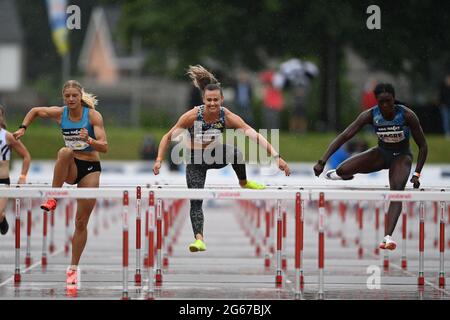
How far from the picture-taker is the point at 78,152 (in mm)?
13484

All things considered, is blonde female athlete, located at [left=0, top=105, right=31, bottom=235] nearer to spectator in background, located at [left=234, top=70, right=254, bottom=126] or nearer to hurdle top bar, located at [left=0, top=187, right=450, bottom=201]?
hurdle top bar, located at [left=0, top=187, right=450, bottom=201]

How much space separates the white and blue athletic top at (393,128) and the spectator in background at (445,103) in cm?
1217

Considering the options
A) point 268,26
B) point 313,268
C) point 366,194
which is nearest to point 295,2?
point 268,26

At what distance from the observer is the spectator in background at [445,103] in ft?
89.4

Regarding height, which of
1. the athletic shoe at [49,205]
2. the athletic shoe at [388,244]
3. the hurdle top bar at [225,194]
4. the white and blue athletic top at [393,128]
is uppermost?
the white and blue athletic top at [393,128]

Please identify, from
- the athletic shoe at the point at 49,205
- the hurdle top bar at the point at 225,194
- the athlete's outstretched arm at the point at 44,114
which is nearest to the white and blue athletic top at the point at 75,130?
the athlete's outstretched arm at the point at 44,114

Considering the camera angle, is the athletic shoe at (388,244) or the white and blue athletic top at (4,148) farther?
the white and blue athletic top at (4,148)

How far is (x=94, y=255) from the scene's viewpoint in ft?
63.6

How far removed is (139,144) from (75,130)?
20.8 m

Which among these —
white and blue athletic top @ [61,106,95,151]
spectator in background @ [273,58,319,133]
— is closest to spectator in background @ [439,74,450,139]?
spectator in background @ [273,58,319,133]

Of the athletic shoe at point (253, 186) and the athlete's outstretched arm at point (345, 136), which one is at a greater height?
Answer: the athlete's outstretched arm at point (345, 136)
